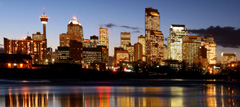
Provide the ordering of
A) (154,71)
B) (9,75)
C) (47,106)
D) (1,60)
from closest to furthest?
(47,106) < (9,75) < (1,60) < (154,71)

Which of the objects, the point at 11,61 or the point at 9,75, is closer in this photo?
the point at 9,75

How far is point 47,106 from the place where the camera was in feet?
100

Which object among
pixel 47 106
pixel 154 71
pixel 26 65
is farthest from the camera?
pixel 154 71

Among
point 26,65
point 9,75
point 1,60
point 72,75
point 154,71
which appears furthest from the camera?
point 154,71

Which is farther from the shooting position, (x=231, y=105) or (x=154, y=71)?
(x=154, y=71)

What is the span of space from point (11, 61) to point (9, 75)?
87.4ft

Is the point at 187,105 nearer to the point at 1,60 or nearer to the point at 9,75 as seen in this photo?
the point at 9,75

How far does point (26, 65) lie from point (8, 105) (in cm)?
12012

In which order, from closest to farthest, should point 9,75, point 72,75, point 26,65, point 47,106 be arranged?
point 47,106, point 9,75, point 72,75, point 26,65

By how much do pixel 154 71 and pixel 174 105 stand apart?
167793mm

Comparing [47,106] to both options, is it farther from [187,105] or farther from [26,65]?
[26,65]

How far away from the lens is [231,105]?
3130cm

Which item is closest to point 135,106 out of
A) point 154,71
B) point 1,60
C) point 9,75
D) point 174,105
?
point 174,105

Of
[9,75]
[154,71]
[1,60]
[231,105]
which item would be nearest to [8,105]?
[231,105]
